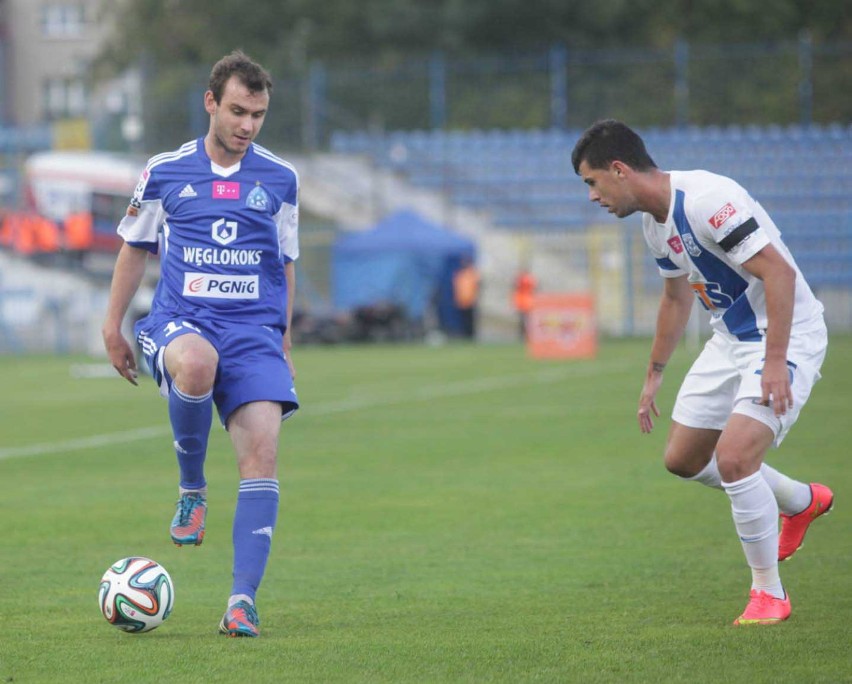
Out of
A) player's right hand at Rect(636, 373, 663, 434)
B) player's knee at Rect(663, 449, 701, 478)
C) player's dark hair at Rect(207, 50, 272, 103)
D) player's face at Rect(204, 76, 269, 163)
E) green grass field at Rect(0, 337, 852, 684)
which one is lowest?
green grass field at Rect(0, 337, 852, 684)

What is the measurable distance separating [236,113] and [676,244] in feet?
5.66

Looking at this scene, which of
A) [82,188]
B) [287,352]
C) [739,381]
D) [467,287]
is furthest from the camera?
[82,188]

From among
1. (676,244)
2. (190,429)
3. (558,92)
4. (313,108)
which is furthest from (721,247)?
(313,108)

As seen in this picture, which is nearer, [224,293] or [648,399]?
[224,293]

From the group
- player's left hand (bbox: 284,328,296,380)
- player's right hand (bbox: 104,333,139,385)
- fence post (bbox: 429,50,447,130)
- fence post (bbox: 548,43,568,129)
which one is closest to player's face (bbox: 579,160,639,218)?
player's left hand (bbox: 284,328,296,380)

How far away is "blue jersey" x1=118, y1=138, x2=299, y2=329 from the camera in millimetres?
5984

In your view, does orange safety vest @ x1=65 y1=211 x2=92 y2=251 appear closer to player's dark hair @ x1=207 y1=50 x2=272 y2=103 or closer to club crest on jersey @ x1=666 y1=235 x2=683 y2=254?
player's dark hair @ x1=207 y1=50 x2=272 y2=103

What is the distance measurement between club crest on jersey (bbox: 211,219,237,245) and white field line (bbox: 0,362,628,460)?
23.3 ft

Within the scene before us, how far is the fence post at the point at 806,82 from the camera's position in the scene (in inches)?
1414

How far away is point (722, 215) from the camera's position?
18.6 feet

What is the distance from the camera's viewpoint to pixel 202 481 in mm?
6273

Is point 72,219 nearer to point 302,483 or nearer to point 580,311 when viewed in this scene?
point 580,311

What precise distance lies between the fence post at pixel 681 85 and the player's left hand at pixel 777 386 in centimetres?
3184

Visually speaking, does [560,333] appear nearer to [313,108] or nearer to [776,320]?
[313,108]
